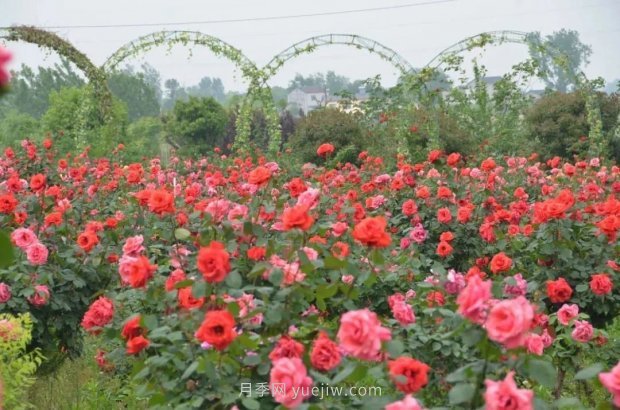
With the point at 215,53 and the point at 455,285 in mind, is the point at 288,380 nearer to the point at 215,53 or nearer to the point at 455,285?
the point at 455,285

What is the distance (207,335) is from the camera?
1.62 m

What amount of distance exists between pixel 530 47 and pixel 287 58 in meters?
3.93

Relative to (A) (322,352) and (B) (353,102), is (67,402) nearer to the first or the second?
(A) (322,352)

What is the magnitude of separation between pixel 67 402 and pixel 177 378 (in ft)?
6.20

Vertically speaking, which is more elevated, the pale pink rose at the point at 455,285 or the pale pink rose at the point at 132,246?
the pale pink rose at the point at 132,246

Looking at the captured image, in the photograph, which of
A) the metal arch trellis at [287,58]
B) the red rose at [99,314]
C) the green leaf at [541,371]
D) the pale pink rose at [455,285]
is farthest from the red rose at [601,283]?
the metal arch trellis at [287,58]

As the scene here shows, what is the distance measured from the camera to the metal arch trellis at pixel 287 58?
12680mm

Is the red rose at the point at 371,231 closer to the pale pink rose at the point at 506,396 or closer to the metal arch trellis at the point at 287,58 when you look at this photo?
the pale pink rose at the point at 506,396

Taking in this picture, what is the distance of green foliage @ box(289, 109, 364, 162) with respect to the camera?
12.9m

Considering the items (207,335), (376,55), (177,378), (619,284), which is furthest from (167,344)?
(376,55)

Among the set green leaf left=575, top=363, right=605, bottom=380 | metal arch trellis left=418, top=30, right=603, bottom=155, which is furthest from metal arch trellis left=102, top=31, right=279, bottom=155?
green leaf left=575, top=363, right=605, bottom=380

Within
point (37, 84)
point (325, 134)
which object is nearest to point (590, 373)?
point (325, 134)

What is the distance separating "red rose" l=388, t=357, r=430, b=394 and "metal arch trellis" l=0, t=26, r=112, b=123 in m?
12.1

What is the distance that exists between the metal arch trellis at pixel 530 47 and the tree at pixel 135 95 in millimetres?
36611
